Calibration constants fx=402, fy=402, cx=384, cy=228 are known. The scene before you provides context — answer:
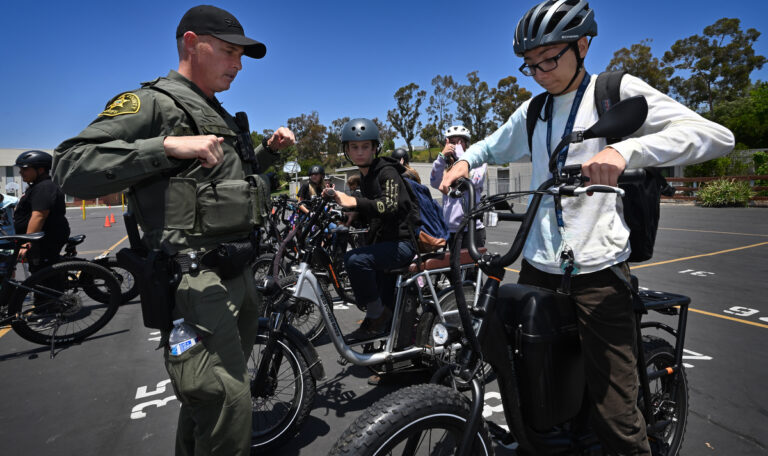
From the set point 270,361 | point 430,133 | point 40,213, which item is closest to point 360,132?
point 270,361

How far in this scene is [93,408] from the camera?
11.2 ft

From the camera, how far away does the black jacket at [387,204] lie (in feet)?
10.9

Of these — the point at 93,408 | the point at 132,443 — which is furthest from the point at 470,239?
the point at 93,408

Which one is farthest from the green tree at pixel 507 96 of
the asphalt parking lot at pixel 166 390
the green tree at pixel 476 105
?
the asphalt parking lot at pixel 166 390

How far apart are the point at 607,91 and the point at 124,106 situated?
6.78ft

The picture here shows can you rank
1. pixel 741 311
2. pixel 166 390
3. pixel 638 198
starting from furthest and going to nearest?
pixel 741 311 < pixel 166 390 < pixel 638 198

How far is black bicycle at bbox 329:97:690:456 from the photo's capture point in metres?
1.37

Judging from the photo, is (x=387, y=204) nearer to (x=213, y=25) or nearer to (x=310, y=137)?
(x=213, y=25)

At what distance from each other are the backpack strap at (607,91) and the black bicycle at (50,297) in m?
5.80

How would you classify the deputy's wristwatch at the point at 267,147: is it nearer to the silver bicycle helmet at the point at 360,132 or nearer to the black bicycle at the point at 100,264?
the silver bicycle helmet at the point at 360,132

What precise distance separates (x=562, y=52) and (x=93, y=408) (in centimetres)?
431

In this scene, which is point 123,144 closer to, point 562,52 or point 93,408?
point 562,52

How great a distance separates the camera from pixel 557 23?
1.68m

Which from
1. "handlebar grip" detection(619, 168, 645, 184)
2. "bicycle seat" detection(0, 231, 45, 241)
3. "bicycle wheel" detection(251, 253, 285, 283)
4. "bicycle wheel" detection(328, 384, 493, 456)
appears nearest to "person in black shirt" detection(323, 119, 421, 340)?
"bicycle wheel" detection(328, 384, 493, 456)
